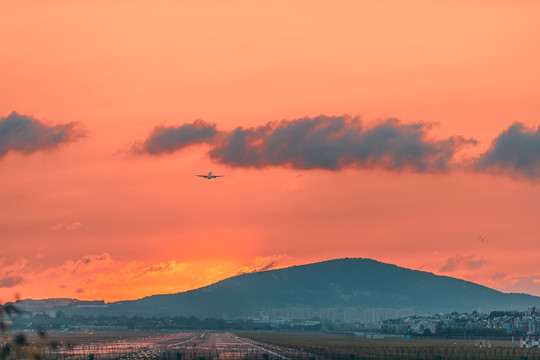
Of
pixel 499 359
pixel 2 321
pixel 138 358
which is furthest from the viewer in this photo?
pixel 499 359

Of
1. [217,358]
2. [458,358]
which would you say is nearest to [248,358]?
[217,358]

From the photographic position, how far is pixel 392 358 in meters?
140

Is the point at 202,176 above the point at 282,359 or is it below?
above

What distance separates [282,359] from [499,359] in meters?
35.0

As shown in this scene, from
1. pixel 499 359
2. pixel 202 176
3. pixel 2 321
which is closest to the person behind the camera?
pixel 2 321

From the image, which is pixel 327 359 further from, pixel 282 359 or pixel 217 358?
pixel 217 358

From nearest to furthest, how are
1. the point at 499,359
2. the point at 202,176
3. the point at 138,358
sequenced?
the point at 138,358 → the point at 499,359 → the point at 202,176

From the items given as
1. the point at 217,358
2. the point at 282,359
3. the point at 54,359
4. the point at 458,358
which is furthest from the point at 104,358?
the point at 458,358

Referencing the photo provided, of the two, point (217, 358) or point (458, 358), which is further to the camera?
point (458, 358)

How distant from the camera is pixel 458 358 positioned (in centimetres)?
13825

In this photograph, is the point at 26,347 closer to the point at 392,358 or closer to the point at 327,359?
the point at 327,359

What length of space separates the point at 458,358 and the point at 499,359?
241 inches

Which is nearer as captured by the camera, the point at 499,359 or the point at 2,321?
the point at 2,321

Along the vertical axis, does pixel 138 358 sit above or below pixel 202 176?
below
